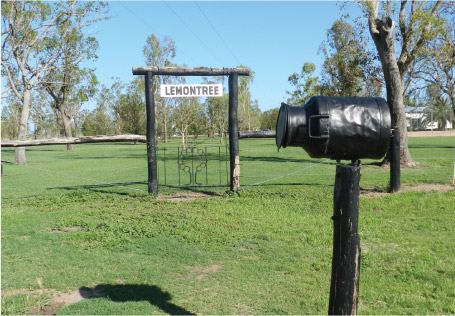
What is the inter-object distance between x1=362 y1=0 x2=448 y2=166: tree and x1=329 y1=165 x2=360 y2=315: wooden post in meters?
11.3

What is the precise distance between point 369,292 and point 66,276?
3.22m

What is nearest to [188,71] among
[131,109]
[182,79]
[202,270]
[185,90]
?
[185,90]

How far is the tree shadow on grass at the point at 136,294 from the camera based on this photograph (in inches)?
149

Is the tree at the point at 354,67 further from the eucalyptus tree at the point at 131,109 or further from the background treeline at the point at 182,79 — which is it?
the eucalyptus tree at the point at 131,109

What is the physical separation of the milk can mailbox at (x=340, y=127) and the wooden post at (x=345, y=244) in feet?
0.47

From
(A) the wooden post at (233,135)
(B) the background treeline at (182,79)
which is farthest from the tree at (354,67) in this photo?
(A) the wooden post at (233,135)

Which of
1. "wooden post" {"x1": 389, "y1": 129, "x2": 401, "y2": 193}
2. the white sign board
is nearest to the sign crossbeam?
the white sign board

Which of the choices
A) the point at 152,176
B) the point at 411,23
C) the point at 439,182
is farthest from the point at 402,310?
the point at 411,23

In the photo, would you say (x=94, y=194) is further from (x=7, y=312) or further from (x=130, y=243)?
(x=7, y=312)

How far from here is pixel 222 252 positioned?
17.8 feet

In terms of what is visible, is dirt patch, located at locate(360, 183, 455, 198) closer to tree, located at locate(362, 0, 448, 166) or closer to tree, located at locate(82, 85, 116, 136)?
tree, located at locate(362, 0, 448, 166)

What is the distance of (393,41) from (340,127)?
481 inches

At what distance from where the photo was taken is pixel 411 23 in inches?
564

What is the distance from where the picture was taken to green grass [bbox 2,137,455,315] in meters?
3.88
